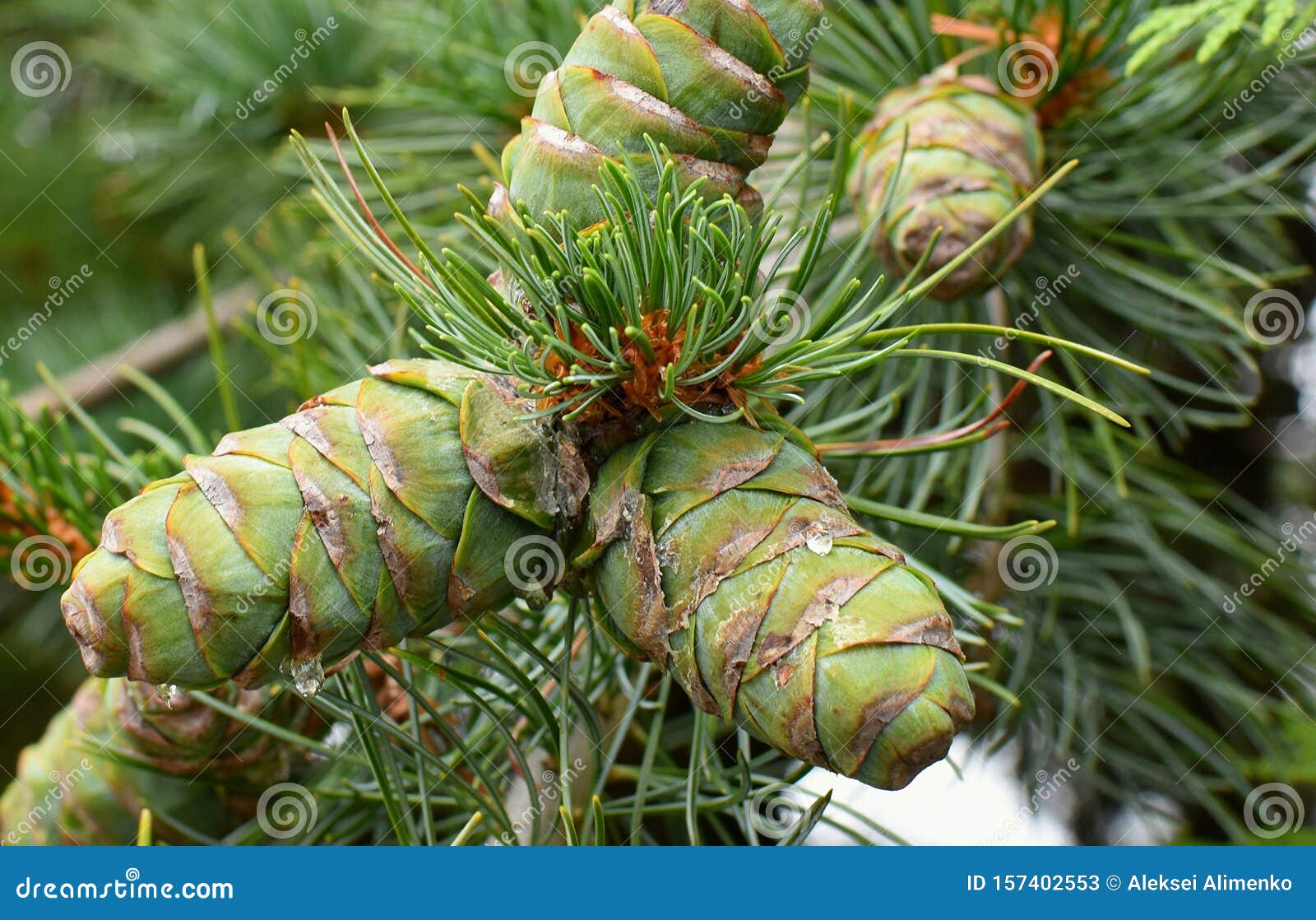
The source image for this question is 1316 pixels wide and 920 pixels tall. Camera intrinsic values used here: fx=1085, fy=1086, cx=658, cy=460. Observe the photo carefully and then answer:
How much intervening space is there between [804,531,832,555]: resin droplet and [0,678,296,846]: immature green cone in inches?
17.3

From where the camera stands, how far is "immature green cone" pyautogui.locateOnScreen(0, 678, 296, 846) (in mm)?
751

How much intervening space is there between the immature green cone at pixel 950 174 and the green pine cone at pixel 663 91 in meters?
0.17

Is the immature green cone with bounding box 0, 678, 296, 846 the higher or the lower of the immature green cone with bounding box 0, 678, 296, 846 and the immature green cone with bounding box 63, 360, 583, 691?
the lower

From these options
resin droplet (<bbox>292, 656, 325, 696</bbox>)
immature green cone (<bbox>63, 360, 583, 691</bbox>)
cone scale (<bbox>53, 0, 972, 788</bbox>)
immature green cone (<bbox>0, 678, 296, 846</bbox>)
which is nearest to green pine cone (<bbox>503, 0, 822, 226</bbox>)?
cone scale (<bbox>53, 0, 972, 788</bbox>)

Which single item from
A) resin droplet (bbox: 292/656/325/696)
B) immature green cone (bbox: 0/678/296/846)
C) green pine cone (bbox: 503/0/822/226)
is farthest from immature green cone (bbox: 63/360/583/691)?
immature green cone (bbox: 0/678/296/846)

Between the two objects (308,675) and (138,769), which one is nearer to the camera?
(308,675)

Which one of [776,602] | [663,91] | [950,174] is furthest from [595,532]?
[950,174]

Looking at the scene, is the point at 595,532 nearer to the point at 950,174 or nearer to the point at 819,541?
the point at 819,541

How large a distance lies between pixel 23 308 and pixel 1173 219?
5.21 feet

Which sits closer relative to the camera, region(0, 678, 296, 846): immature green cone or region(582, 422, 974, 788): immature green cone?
region(582, 422, 974, 788): immature green cone

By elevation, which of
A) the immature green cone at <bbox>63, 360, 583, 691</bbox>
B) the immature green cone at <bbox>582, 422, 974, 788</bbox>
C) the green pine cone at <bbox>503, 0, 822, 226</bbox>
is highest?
the green pine cone at <bbox>503, 0, 822, 226</bbox>

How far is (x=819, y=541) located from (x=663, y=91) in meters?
0.23

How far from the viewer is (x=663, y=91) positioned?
1.74ft

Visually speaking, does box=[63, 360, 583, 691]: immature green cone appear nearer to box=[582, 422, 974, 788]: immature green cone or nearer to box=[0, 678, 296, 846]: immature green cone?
box=[582, 422, 974, 788]: immature green cone
